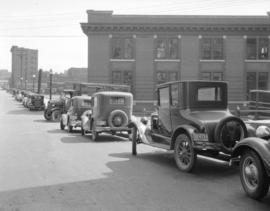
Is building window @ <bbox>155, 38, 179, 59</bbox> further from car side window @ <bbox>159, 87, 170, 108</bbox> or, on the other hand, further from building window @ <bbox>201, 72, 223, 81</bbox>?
car side window @ <bbox>159, 87, 170, 108</bbox>

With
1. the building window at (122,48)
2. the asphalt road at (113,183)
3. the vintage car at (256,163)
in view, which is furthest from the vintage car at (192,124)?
the building window at (122,48)

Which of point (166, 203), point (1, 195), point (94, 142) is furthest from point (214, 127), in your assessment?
point (94, 142)

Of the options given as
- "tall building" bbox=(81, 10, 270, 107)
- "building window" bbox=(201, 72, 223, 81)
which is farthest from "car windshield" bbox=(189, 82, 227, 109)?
"building window" bbox=(201, 72, 223, 81)

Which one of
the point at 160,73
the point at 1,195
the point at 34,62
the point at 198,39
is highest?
the point at 34,62

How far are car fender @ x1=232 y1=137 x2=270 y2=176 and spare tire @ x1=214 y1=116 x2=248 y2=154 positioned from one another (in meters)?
1.47

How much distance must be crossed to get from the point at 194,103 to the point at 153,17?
3202 cm

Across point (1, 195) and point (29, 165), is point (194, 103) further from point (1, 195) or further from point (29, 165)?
point (1, 195)

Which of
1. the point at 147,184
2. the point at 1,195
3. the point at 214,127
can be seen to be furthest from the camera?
the point at 214,127

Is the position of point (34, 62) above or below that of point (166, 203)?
above

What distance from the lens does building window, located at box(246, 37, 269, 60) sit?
40.5 metres

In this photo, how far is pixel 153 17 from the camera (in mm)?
40812

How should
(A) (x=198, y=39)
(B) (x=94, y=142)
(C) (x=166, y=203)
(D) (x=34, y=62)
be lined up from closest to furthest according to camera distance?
(C) (x=166, y=203) → (B) (x=94, y=142) → (A) (x=198, y=39) → (D) (x=34, y=62)

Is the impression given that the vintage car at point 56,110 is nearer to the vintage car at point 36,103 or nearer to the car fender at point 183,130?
the vintage car at point 36,103

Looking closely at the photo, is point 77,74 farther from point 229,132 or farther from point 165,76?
point 229,132
